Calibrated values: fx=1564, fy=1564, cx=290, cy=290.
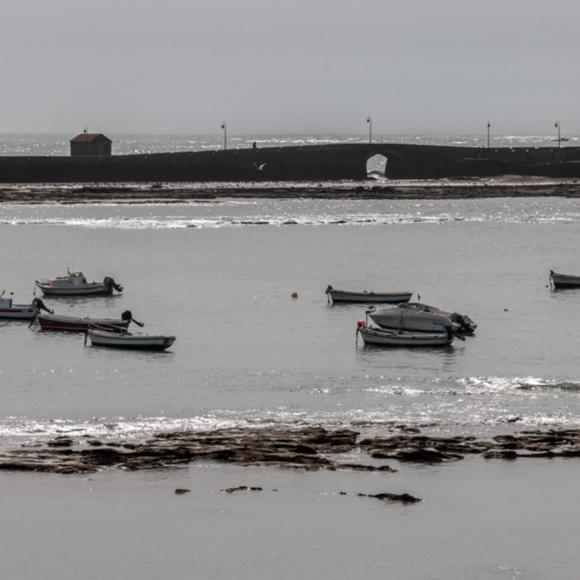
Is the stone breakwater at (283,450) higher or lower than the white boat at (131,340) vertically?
lower

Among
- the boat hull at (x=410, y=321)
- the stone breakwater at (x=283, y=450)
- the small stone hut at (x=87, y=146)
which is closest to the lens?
the stone breakwater at (x=283, y=450)

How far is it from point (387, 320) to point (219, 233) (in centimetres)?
5200

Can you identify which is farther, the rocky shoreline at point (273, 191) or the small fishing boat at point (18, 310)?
the rocky shoreline at point (273, 191)

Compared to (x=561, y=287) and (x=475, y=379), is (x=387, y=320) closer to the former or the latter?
(x=475, y=379)

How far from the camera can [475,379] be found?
53.8 metres

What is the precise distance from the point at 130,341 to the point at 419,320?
12.0 m

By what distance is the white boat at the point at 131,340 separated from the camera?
60219 mm

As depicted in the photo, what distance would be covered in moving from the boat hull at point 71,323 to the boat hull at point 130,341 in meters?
2.62

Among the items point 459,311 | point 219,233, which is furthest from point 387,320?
point 219,233

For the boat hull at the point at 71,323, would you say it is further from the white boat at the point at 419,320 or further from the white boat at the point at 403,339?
the white boat at the point at 419,320

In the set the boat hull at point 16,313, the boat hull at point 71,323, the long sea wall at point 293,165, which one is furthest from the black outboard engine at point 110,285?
the long sea wall at point 293,165

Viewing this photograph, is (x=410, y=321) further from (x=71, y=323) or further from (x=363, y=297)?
(x=71, y=323)

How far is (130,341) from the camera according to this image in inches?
2391

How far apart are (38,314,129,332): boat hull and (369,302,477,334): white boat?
10744 millimetres
